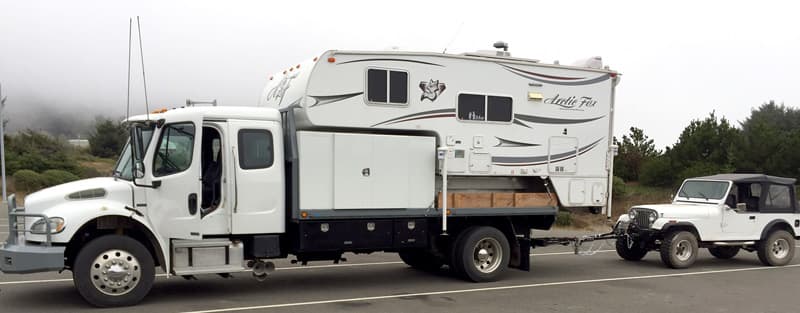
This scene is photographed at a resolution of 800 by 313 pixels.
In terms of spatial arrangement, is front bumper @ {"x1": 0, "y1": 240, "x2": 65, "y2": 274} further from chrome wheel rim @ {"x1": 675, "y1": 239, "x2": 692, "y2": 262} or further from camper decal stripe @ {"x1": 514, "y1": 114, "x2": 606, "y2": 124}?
chrome wheel rim @ {"x1": 675, "y1": 239, "x2": 692, "y2": 262}

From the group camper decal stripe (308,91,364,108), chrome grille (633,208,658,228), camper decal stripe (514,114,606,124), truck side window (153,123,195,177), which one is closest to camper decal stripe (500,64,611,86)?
camper decal stripe (514,114,606,124)

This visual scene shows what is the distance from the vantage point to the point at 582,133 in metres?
12.0

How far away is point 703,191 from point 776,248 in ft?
6.28

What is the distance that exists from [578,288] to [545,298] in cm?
122

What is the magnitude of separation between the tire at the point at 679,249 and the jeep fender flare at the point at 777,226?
189cm

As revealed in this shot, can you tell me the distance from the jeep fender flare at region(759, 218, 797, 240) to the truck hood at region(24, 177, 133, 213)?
1255 cm

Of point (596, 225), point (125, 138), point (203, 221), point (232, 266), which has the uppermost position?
point (125, 138)

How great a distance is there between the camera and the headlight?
8.28 metres

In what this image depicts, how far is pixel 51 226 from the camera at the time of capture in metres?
8.29

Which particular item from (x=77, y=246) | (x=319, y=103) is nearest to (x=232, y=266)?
(x=77, y=246)

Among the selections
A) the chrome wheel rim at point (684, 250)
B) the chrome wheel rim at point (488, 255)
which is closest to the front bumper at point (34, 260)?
the chrome wheel rim at point (488, 255)

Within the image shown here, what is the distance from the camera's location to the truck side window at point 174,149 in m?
9.16

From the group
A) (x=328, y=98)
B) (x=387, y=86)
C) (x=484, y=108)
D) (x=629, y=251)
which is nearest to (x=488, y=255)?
(x=484, y=108)

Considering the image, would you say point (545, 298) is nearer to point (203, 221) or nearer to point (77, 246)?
point (203, 221)
